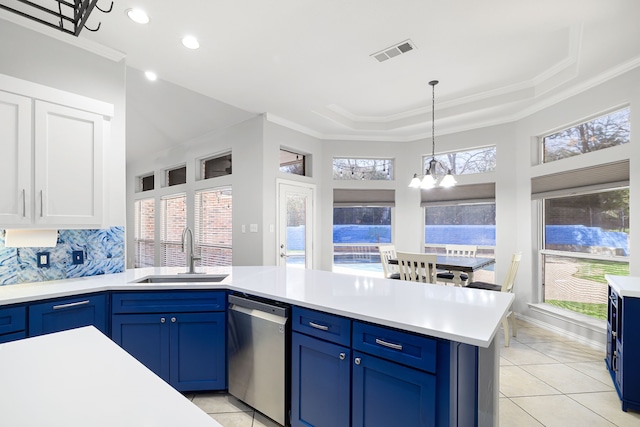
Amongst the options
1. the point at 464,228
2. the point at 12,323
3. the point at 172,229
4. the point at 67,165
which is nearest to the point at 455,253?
the point at 464,228

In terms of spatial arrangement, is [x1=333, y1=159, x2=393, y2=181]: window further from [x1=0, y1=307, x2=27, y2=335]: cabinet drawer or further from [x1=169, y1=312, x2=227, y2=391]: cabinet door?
[x1=0, y1=307, x2=27, y2=335]: cabinet drawer

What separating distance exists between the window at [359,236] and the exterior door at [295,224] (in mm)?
573

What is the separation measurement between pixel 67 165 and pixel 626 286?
14.1 feet

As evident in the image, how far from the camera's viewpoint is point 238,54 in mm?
3025

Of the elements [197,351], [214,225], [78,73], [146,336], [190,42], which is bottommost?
[197,351]

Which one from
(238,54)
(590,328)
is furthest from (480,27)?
(590,328)

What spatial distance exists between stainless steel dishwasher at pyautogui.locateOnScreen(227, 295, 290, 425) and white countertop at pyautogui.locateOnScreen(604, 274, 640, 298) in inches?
95.1

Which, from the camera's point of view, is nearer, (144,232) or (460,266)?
(460,266)

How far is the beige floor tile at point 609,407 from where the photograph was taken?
2182 mm

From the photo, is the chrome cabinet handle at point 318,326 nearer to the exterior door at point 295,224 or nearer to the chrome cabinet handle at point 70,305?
the chrome cabinet handle at point 70,305

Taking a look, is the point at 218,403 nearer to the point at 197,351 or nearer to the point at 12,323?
the point at 197,351

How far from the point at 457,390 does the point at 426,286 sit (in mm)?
926

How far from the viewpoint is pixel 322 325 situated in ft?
5.87

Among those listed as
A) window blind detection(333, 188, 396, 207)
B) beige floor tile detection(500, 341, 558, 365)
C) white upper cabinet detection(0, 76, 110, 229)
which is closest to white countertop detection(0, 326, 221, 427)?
white upper cabinet detection(0, 76, 110, 229)
